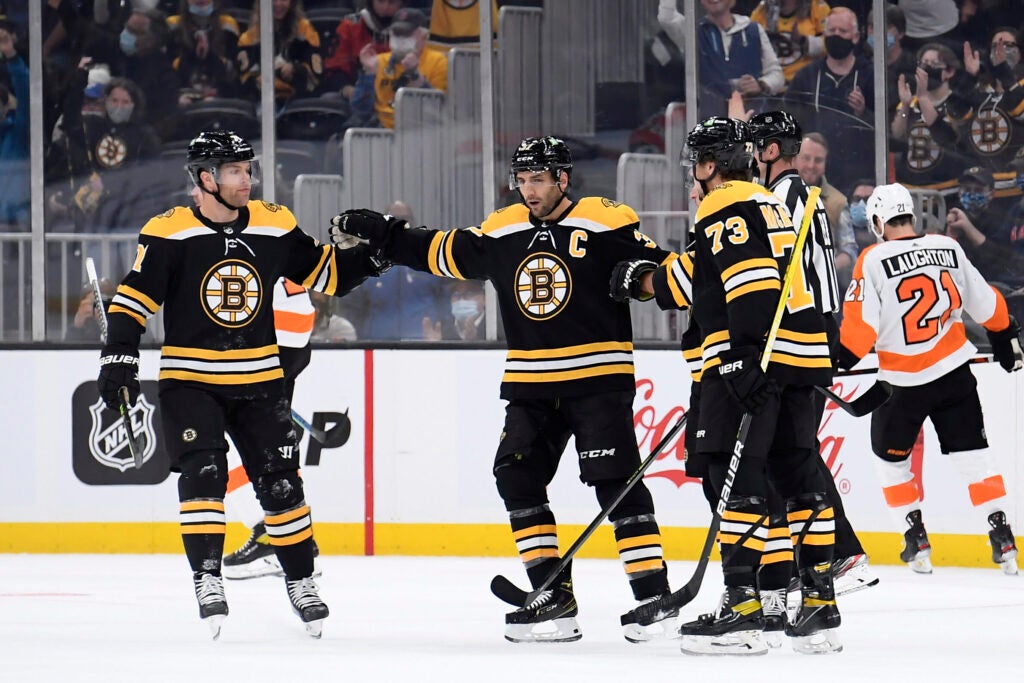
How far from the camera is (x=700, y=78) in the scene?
7492mm

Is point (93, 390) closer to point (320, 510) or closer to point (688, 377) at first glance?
point (320, 510)

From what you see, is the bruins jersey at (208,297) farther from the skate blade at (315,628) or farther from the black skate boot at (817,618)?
the black skate boot at (817,618)

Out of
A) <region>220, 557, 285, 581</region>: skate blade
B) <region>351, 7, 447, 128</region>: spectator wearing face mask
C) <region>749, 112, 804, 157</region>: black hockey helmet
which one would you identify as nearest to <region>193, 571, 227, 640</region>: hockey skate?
<region>220, 557, 285, 581</region>: skate blade

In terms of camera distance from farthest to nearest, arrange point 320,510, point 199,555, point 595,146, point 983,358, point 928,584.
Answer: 1. point 595,146
2. point 320,510
3. point 983,358
4. point 928,584
5. point 199,555

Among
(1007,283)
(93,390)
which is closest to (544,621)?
(93,390)

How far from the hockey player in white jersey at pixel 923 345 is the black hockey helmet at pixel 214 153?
7.10ft

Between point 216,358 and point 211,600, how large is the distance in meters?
0.60

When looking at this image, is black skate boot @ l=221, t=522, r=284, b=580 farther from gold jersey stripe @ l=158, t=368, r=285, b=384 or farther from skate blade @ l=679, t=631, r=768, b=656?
skate blade @ l=679, t=631, r=768, b=656

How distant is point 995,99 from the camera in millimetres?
7426

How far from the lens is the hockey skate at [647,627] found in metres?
4.04

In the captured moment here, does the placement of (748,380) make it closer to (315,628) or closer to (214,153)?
(315,628)

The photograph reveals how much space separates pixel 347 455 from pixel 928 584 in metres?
2.27

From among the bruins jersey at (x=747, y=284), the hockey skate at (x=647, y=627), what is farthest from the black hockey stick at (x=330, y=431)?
the bruins jersey at (x=747, y=284)

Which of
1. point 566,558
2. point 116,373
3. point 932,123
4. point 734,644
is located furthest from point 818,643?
point 932,123
